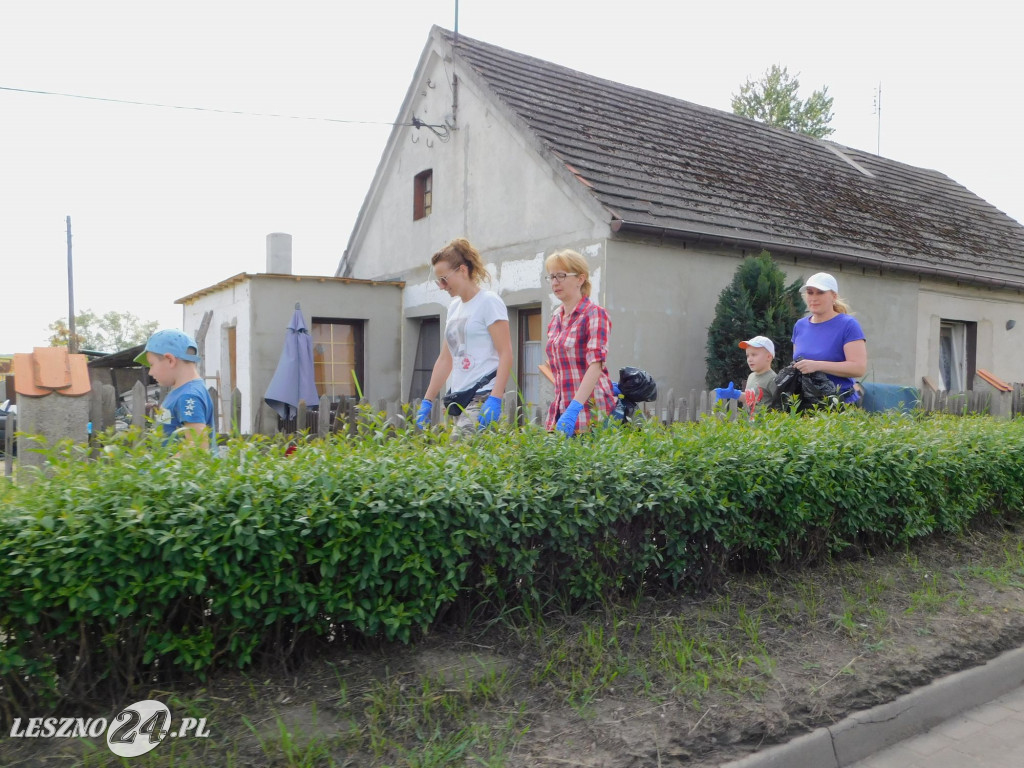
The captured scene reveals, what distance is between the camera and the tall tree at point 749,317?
10219 millimetres

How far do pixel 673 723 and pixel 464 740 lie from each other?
0.79m

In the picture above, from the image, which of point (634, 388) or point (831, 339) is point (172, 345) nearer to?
point (634, 388)

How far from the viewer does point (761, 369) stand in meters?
6.24

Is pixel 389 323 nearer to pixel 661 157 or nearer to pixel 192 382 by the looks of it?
pixel 661 157

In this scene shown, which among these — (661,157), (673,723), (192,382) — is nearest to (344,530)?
(673,723)

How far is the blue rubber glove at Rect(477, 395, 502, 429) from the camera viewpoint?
14.5 feet

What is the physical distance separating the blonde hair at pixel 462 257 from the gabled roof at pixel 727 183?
16.3 feet

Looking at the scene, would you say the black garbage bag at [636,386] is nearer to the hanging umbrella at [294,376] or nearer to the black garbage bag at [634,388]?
the black garbage bag at [634,388]

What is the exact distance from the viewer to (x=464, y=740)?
8.73ft

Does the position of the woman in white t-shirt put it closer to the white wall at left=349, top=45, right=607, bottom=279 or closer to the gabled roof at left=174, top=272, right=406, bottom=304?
the white wall at left=349, top=45, right=607, bottom=279

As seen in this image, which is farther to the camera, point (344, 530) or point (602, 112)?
point (602, 112)

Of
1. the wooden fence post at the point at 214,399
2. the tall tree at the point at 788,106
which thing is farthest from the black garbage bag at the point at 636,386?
the tall tree at the point at 788,106

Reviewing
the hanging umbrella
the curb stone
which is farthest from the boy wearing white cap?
the hanging umbrella

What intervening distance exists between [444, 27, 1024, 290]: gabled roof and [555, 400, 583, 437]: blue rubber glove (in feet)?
18.3
